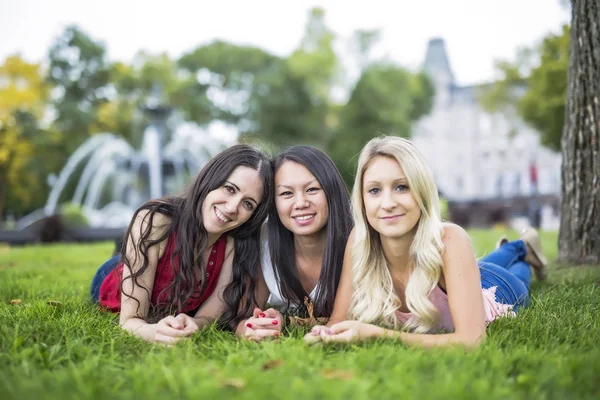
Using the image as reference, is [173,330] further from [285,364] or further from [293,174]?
[293,174]

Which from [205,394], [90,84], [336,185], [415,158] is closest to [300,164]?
[336,185]

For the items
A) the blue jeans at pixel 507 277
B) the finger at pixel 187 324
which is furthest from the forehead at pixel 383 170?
the blue jeans at pixel 507 277

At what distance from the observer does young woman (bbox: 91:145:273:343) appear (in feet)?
12.5

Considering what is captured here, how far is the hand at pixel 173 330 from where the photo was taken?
10.6 feet

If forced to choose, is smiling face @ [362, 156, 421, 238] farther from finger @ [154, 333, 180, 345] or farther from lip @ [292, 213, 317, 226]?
finger @ [154, 333, 180, 345]

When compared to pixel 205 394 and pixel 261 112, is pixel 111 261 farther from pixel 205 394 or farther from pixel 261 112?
pixel 261 112

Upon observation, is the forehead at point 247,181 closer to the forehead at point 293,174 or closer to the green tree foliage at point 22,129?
the forehead at point 293,174

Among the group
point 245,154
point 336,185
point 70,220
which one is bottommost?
point 70,220

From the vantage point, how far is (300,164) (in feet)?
12.8

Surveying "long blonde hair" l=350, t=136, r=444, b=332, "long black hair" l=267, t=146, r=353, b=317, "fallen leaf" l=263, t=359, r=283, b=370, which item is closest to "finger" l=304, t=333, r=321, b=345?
"fallen leaf" l=263, t=359, r=283, b=370

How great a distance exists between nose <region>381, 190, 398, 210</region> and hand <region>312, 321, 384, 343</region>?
70 cm

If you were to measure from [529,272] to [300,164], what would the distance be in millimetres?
2910

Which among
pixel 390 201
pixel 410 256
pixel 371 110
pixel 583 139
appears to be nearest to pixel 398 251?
pixel 410 256

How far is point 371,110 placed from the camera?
110 feet
